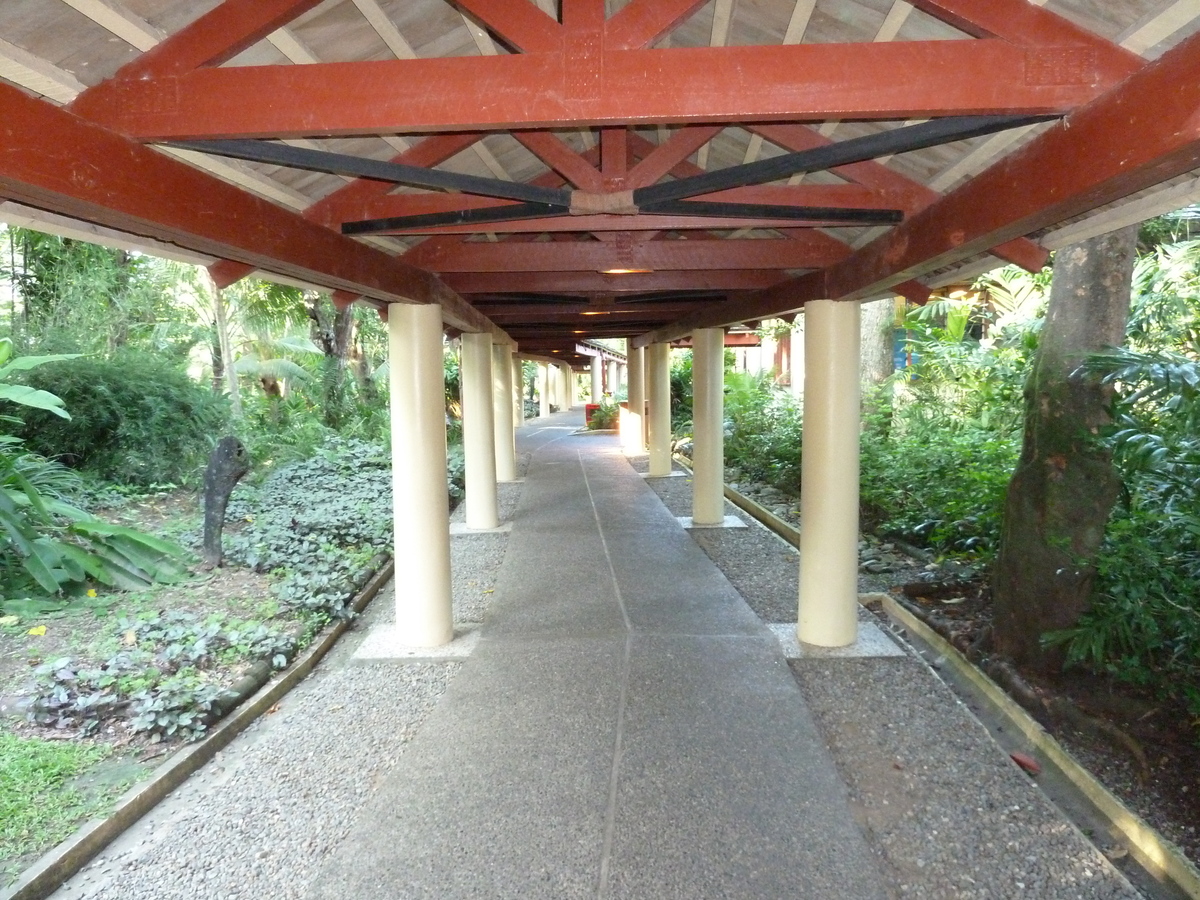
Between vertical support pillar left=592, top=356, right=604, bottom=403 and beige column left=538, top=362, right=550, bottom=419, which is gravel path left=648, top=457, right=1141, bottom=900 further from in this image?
beige column left=538, top=362, right=550, bottom=419

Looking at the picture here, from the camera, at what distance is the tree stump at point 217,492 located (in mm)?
7574

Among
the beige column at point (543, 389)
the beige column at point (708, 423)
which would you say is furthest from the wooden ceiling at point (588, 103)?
the beige column at point (543, 389)

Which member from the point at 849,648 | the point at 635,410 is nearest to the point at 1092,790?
the point at 849,648

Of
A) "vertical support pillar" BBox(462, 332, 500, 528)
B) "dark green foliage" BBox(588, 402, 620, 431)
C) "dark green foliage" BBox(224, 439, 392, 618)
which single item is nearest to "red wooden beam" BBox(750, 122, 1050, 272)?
"dark green foliage" BBox(224, 439, 392, 618)

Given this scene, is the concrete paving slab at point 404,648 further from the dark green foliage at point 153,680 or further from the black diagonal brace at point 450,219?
the black diagonal brace at point 450,219

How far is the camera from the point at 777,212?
406 cm

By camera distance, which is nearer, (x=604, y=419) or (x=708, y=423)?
(x=708, y=423)

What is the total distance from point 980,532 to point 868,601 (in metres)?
1.27

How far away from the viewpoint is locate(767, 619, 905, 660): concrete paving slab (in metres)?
5.49

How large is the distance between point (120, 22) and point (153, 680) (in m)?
3.78

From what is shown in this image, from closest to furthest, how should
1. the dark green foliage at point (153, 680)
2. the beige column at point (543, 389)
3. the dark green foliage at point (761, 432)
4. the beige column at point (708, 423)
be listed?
the dark green foliage at point (153, 680), the beige column at point (708, 423), the dark green foliage at point (761, 432), the beige column at point (543, 389)

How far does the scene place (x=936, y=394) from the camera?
10.3 m

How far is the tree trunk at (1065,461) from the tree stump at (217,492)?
6.91 metres

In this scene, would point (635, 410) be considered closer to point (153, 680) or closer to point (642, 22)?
point (153, 680)
